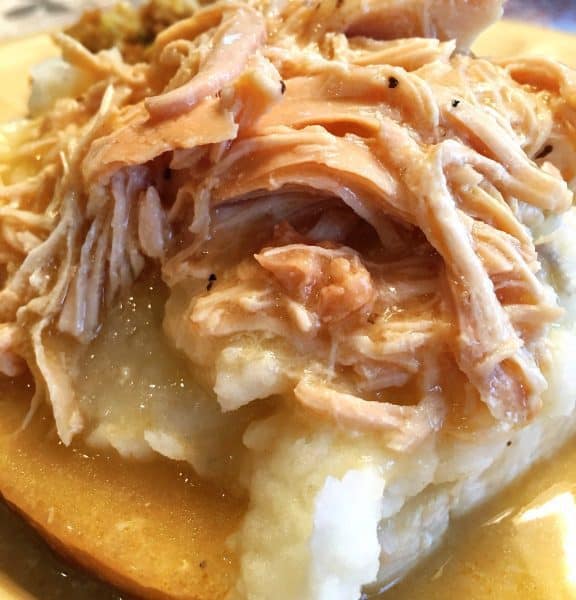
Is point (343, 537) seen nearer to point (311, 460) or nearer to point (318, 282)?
point (311, 460)

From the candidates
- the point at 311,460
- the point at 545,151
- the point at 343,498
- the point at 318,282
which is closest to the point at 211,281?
the point at 318,282

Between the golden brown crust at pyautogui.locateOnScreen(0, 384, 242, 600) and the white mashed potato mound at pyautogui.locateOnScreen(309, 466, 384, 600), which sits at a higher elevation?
the white mashed potato mound at pyautogui.locateOnScreen(309, 466, 384, 600)

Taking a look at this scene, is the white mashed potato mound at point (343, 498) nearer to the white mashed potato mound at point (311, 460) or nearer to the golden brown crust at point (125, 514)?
the white mashed potato mound at point (311, 460)

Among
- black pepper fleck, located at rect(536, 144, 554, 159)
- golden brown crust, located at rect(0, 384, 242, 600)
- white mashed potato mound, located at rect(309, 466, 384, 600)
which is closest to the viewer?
white mashed potato mound, located at rect(309, 466, 384, 600)

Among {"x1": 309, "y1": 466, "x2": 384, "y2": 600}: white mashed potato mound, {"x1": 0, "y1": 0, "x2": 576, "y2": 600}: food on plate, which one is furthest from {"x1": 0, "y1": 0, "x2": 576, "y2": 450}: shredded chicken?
{"x1": 309, "y1": 466, "x2": 384, "y2": 600}: white mashed potato mound

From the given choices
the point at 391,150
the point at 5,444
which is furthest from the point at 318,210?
the point at 5,444

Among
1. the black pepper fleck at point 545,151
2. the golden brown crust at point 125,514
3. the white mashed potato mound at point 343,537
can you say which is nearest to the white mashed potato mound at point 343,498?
the white mashed potato mound at point 343,537

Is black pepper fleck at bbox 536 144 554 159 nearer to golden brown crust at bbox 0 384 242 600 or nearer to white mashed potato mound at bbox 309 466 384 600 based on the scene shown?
white mashed potato mound at bbox 309 466 384 600
